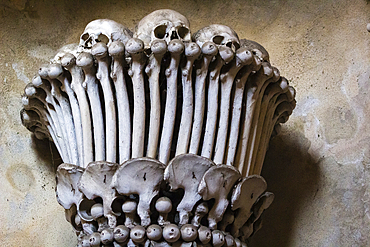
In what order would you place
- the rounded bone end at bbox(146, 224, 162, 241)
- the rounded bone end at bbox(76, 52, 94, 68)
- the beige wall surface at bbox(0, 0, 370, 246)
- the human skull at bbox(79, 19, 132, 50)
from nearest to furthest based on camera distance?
the rounded bone end at bbox(146, 224, 162, 241), the rounded bone end at bbox(76, 52, 94, 68), the human skull at bbox(79, 19, 132, 50), the beige wall surface at bbox(0, 0, 370, 246)

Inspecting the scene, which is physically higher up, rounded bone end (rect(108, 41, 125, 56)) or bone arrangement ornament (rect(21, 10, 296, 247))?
rounded bone end (rect(108, 41, 125, 56))

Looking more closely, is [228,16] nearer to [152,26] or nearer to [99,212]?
[152,26]

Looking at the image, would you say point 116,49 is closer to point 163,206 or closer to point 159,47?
point 159,47

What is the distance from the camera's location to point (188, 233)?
1157 mm

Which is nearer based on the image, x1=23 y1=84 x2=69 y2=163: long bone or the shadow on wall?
x1=23 y1=84 x2=69 y2=163: long bone

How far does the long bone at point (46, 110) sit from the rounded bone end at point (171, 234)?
403mm

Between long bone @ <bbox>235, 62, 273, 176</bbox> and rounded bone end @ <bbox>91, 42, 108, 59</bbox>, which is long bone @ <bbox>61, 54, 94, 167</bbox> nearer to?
rounded bone end @ <bbox>91, 42, 108, 59</bbox>

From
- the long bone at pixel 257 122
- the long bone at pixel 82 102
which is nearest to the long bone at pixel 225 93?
the long bone at pixel 257 122

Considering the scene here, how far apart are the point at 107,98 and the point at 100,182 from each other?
0.71 feet

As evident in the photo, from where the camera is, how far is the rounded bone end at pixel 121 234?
1.15 m

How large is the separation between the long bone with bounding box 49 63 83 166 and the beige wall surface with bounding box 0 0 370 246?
1.42ft

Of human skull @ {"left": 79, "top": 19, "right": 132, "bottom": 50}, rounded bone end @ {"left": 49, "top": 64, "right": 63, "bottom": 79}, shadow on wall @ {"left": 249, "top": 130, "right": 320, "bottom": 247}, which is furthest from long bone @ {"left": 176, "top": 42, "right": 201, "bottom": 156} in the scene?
shadow on wall @ {"left": 249, "top": 130, "right": 320, "bottom": 247}

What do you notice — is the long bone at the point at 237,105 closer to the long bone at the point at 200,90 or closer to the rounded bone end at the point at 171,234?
the long bone at the point at 200,90

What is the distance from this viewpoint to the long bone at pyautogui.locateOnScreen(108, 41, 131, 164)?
123 centimetres
